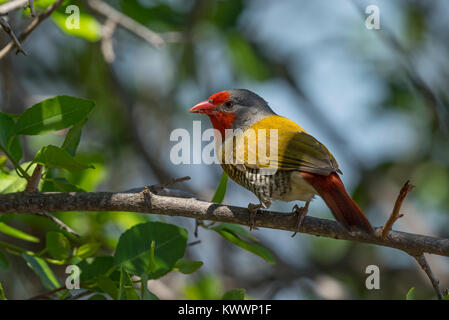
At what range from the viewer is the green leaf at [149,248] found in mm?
2621

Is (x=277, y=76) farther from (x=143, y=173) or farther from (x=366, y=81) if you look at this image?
(x=143, y=173)

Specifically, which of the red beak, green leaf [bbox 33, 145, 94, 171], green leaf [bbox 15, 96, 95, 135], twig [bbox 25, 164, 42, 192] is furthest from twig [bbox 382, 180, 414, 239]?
the red beak

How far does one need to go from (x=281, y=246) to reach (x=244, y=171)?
296cm

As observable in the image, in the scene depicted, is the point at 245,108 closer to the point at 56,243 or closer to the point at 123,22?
the point at 123,22

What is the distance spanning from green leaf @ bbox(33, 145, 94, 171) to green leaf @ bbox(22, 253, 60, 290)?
21.1 inches

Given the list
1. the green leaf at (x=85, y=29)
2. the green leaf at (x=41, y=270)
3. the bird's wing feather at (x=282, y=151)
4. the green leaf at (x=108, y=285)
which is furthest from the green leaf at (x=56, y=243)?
the green leaf at (x=85, y=29)

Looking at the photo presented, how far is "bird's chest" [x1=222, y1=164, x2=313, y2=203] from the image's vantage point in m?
3.29

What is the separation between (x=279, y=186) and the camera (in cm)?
336

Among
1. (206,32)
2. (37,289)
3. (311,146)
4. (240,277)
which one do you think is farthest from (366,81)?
(37,289)

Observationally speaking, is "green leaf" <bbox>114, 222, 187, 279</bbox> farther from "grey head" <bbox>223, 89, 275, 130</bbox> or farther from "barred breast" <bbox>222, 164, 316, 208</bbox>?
"grey head" <bbox>223, 89, 275, 130</bbox>

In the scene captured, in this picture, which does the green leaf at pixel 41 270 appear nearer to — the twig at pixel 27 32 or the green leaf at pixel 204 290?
the twig at pixel 27 32

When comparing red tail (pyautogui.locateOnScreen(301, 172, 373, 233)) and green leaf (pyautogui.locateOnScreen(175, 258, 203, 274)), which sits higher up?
red tail (pyautogui.locateOnScreen(301, 172, 373, 233))

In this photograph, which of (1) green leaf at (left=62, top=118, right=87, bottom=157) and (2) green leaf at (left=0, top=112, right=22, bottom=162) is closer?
(2) green leaf at (left=0, top=112, right=22, bottom=162)

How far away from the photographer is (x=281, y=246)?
249 inches
